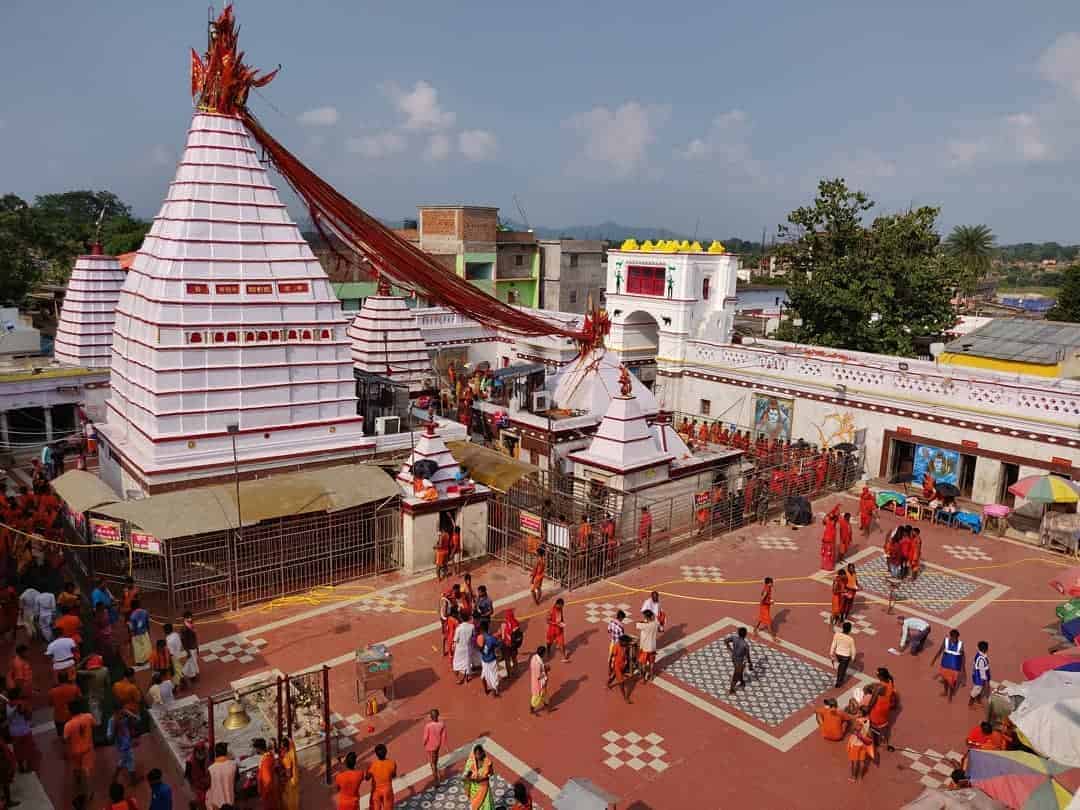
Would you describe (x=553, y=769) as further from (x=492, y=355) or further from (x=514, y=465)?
(x=492, y=355)

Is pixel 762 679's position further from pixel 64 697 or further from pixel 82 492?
pixel 82 492

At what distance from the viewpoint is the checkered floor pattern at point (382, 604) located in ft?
53.2

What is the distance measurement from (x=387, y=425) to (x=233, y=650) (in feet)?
28.0

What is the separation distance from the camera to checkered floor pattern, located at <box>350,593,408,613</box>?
16219mm

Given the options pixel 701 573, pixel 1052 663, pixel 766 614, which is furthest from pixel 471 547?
pixel 1052 663

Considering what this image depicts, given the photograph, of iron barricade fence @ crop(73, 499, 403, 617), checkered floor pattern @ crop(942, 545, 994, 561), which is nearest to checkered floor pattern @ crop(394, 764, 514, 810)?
iron barricade fence @ crop(73, 499, 403, 617)

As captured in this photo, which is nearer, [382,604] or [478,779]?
[478,779]

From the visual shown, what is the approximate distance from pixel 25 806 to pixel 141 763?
1499 mm

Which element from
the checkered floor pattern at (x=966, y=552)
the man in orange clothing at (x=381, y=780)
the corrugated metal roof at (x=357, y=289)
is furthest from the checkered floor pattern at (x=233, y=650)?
the corrugated metal roof at (x=357, y=289)

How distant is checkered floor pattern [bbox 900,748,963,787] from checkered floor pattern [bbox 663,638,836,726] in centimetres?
175

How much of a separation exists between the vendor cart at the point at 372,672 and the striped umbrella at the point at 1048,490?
1619cm

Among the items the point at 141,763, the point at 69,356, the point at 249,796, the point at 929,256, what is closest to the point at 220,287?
the point at 141,763

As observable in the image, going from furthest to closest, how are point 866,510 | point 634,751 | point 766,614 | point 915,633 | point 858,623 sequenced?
point 866,510
point 858,623
point 766,614
point 915,633
point 634,751

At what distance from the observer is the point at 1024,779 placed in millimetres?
8992
